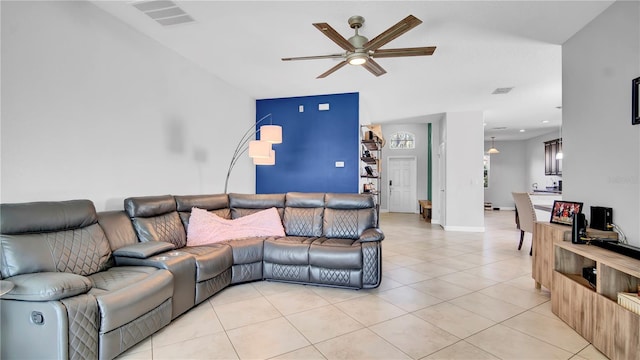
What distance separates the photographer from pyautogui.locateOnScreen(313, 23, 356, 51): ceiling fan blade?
228cm

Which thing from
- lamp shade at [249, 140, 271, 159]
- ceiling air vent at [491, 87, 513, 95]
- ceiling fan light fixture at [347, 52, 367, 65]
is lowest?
lamp shade at [249, 140, 271, 159]

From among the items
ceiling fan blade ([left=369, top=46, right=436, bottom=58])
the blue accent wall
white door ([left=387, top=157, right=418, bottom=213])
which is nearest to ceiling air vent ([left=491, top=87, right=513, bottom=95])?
the blue accent wall

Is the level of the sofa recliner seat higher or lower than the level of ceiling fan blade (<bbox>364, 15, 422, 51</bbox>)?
lower

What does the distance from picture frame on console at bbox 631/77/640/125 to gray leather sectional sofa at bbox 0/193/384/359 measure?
2289mm

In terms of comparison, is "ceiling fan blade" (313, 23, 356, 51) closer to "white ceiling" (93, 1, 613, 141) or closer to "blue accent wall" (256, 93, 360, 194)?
"white ceiling" (93, 1, 613, 141)

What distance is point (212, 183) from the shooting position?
456cm

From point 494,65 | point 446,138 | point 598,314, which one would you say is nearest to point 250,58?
point 494,65

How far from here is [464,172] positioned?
668 cm

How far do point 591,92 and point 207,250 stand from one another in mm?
3992

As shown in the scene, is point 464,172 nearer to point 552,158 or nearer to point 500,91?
point 500,91

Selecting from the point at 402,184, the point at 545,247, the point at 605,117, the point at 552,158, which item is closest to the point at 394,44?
the point at 605,117

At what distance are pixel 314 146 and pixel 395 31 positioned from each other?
327 cm

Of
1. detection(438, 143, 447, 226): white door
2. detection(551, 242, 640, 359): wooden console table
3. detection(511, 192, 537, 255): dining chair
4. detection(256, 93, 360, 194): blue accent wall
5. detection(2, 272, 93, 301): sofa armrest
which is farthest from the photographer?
detection(438, 143, 447, 226): white door

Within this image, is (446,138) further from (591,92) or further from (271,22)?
(271,22)
